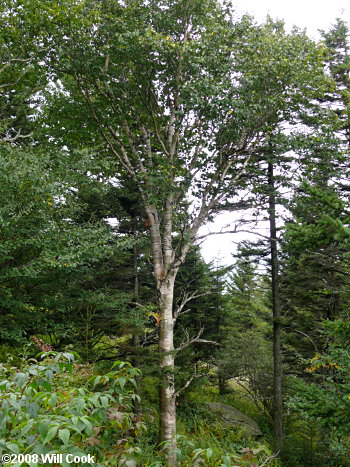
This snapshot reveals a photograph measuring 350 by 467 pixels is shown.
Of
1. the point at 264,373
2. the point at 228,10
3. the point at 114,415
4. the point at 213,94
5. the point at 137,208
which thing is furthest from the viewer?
the point at 264,373

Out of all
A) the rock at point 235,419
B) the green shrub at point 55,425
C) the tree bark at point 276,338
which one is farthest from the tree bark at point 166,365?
the rock at point 235,419

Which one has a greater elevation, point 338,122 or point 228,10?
point 228,10

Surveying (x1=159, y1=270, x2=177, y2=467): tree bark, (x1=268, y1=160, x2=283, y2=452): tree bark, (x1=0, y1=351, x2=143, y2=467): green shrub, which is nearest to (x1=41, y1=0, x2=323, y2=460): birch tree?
(x1=159, y1=270, x2=177, y2=467): tree bark

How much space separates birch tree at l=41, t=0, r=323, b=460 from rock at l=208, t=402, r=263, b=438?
252 inches

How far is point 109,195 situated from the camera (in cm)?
Result: 1145

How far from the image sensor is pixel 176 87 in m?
8.94

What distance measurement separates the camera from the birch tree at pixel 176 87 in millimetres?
7996

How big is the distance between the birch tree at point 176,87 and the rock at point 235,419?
21.0 ft

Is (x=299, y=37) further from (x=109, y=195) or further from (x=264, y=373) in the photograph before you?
(x=264, y=373)

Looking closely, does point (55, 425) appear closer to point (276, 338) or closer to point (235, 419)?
point (276, 338)

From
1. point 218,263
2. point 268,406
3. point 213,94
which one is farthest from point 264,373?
point 213,94

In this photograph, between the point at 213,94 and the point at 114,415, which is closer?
the point at 114,415

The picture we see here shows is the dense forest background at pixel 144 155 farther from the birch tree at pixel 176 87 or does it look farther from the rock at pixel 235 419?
the rock at pixel 235 419

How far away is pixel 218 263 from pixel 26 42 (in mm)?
11732
